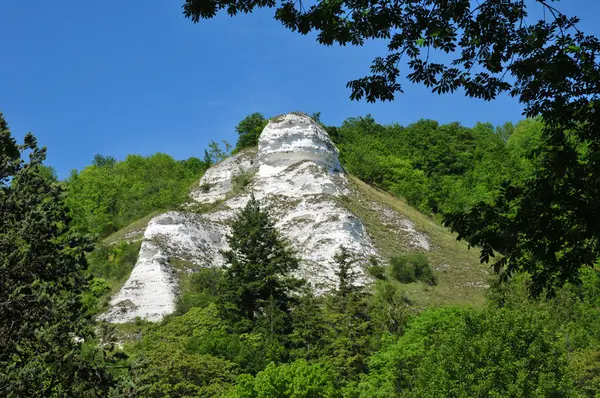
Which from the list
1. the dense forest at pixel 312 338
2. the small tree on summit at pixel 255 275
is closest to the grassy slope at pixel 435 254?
the dense forest at pixel 312 338

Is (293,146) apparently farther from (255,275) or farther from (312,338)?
(312,338)

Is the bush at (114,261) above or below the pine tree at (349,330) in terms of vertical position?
above

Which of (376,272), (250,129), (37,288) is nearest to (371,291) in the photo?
(376,272)

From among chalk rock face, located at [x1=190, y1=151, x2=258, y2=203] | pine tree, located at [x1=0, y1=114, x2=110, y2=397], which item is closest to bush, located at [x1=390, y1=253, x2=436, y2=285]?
chalk rock face, located at [x1=190, y1=151, x2=258, y2=203]

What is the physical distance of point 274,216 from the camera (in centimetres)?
6725

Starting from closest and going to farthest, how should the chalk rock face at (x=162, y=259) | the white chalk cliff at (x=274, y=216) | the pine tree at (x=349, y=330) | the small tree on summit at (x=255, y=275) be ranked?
the pine tree at (x=349, y=330)
the small tree on summit at (x=255, y=275)
the chalk rock face at (x=162, y=259)
the white chalk cliff at (x=274, y=216)

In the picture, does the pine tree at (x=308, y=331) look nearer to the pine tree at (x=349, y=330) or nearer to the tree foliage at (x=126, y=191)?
the pine tree at (x=349, y=330)

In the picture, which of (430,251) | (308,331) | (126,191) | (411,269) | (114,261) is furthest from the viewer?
(126,191)

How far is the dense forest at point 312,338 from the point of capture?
19.8 metres

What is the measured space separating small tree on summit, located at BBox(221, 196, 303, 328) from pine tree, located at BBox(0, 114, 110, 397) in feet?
90.1

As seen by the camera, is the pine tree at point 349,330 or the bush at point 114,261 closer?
the pine tree at point 349,330

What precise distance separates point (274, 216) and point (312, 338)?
27194mm

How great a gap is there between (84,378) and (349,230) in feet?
149

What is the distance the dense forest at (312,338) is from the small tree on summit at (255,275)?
0.32 feet
